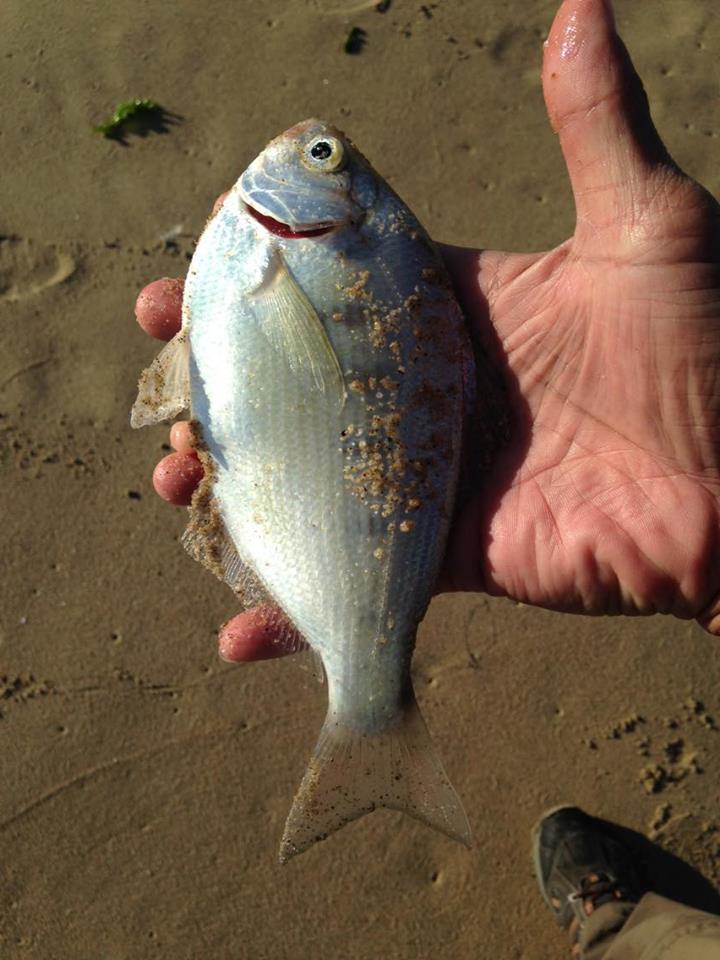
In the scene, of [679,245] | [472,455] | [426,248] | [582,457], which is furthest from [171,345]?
[679,245]

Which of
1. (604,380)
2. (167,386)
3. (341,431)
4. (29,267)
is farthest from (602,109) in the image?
(29,267)

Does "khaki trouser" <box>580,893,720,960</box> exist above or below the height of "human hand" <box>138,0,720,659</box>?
below

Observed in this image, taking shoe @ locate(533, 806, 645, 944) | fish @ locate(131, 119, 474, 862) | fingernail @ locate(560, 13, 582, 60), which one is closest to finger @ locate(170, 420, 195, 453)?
fish @ locate(131, 119, 474, 862)

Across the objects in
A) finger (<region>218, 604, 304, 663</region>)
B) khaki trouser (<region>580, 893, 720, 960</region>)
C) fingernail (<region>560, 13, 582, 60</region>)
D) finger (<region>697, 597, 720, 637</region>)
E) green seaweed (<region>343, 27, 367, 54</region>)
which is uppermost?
green seaweed (<region>343, 27, 367, 54</region>)

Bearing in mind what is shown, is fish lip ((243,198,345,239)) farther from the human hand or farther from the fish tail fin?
→ the fish tail fin

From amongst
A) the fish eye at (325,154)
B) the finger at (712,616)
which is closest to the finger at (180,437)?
the fish eye at (325,154)

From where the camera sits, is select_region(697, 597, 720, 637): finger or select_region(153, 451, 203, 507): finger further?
select_region(153, 451, 203, 507): finger
